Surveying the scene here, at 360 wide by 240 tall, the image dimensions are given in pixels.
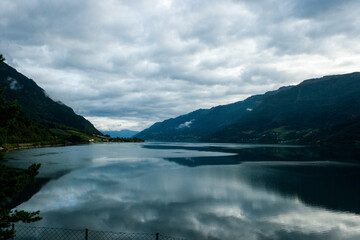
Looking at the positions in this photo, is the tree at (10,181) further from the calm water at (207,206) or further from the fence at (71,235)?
the calm water at (207,206)

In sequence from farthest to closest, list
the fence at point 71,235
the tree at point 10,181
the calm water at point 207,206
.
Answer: the calm water at point 207,206 → the fence at point 71,235 → the tree at point 10,181

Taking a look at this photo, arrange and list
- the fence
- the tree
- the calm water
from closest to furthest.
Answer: the tree < the fence < the calm water

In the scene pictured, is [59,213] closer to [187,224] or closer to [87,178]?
[187,224]

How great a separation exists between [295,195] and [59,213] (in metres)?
36.0

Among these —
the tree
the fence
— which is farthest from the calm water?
the tree

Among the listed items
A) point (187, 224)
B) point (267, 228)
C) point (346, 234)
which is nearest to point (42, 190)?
point (187, 224)

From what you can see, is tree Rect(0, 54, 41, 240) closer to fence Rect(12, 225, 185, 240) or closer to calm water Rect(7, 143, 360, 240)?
fence Rect(12, 225, 185, 240)

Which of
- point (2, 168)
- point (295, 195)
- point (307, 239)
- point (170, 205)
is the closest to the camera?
point (2, 168)

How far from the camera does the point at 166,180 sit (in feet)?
186

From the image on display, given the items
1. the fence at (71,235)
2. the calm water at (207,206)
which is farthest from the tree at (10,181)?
the calm water at (207,206)

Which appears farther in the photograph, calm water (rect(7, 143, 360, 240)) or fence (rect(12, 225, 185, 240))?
calm water (rect(7, 143, 360, 240))

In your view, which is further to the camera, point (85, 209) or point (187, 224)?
point (85, 209)

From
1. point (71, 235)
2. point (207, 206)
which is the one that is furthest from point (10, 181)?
point (207, 206)

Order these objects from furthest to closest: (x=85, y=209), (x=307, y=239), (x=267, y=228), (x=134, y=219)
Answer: (x=85, y=209), (x=134, y=219), (x=267, y=228), (x=307, y=239)
